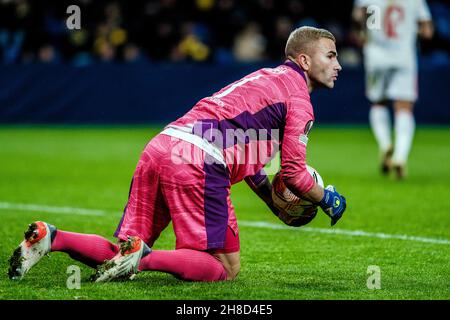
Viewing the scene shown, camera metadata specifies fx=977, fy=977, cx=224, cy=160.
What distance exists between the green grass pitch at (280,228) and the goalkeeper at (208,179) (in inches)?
6.0

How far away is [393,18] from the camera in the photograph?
1229 centimetres

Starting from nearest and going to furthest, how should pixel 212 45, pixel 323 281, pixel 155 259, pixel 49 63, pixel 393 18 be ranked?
pixel 155 259, pixel 323 281, pixel 393 18, pixel 49 63, pixel 212 45

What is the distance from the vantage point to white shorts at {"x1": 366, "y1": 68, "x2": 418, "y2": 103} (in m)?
12.0

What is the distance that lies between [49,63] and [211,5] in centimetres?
408

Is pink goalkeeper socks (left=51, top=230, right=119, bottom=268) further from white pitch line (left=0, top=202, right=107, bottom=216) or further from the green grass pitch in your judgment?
white pitch line (left=0, top=202, right=107, bottom=216)

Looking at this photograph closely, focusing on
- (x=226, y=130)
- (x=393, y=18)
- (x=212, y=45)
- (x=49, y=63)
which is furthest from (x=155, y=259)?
(x=212, y=45)

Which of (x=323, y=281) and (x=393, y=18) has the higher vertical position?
(x=393, y=18)

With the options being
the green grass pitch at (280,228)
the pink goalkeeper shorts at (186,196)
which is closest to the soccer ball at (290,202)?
the green grass pitch at (280,228)

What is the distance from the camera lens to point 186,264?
5.20 m

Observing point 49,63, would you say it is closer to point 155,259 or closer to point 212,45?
point 212,45

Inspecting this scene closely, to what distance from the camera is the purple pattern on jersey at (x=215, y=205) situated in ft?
17.2

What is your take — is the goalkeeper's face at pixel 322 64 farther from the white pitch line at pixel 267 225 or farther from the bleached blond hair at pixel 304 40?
the white pitch line at pixel 267 225

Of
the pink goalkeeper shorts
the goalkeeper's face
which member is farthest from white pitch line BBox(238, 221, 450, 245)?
the pink goalkeeper shorts

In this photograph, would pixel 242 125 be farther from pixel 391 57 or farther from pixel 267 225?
pixel 391 57
